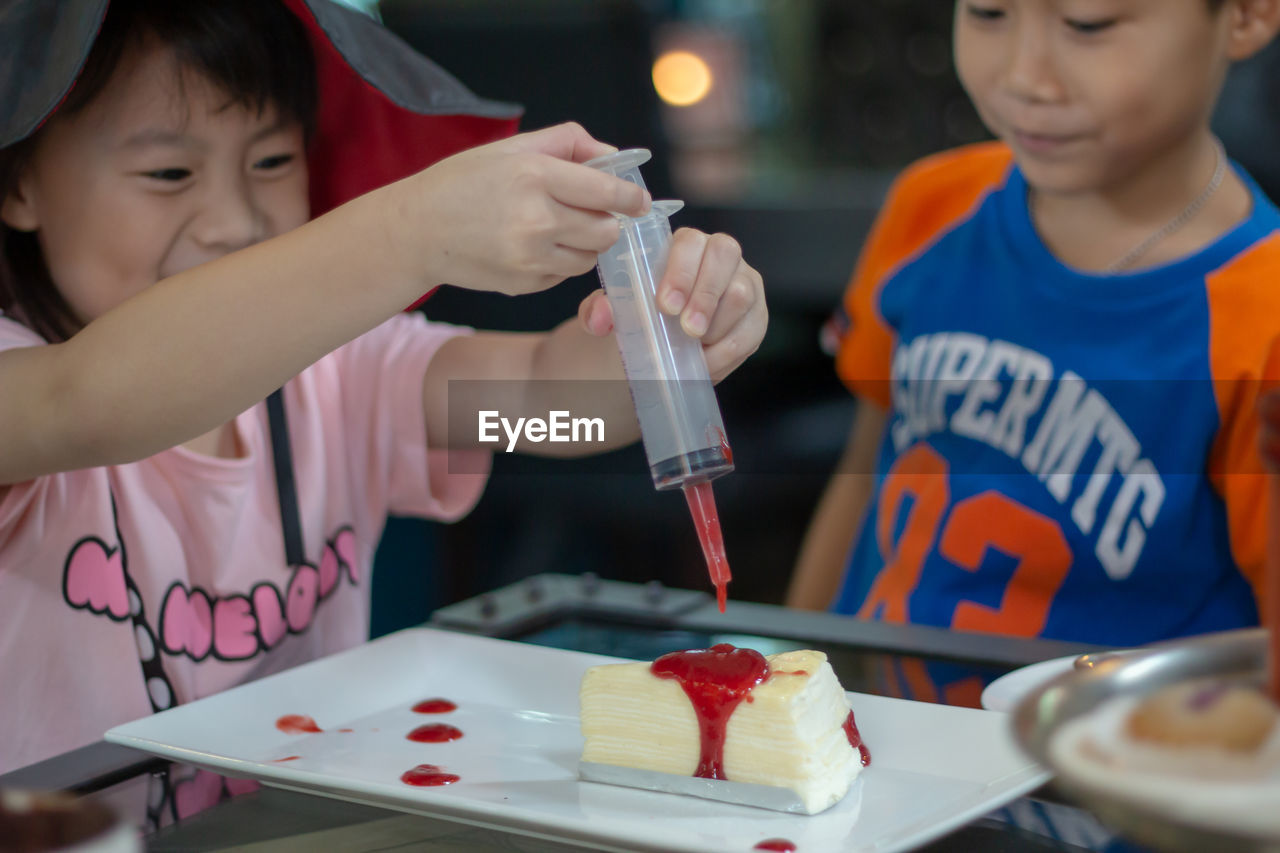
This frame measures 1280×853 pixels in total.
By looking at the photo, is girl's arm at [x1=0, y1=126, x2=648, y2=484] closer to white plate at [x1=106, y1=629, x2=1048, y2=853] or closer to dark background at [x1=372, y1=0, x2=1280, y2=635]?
white plate at [x1=106, y1=629, x2=1048, y2=853]

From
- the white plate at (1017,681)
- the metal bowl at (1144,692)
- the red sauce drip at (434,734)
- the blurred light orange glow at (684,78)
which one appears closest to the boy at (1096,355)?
the white plate at (1017,681)

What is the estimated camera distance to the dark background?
6.38ft

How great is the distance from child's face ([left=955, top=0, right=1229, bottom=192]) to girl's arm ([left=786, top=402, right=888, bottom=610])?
39cm

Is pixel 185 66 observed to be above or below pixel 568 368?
above

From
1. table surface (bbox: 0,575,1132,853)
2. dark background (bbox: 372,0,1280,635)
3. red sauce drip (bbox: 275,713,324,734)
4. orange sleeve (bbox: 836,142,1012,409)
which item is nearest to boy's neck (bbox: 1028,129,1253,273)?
orange sleeve (bbox: 836,142,1012,409)

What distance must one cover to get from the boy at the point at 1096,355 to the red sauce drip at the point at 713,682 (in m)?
0.46

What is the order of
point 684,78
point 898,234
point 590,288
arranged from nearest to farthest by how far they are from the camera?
point 898,234 → point 590,288 → point 684,78

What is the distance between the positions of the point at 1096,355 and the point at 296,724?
732 mm

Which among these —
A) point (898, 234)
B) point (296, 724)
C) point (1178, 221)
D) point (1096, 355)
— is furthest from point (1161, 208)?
point (296, 724)

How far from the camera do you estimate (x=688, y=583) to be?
2143mm

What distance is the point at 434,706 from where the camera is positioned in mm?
818

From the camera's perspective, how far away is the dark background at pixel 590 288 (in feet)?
6.38

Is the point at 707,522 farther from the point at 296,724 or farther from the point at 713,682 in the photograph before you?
the point at 296,724

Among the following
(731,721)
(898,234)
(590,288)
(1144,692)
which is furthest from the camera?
(590,288)
